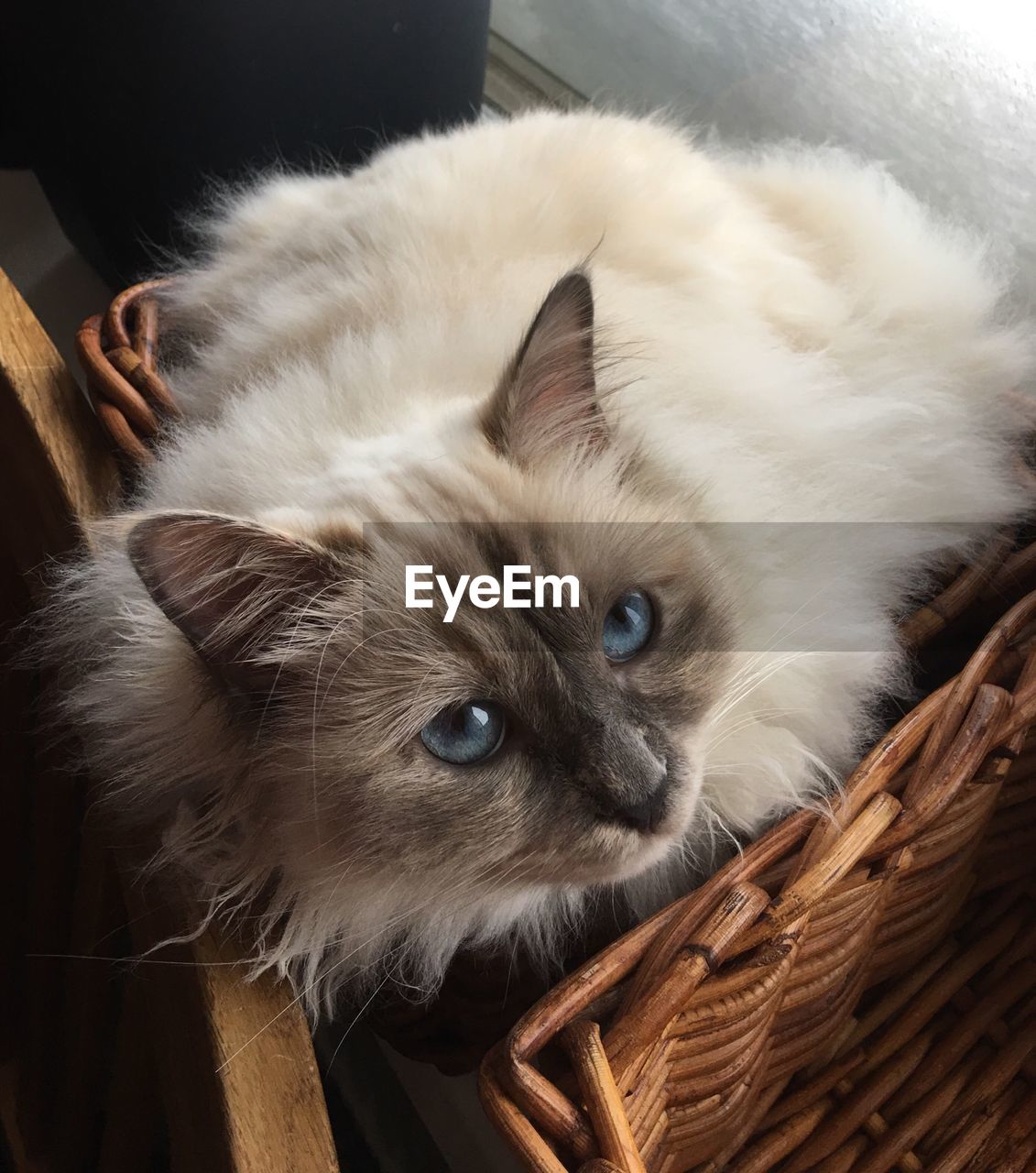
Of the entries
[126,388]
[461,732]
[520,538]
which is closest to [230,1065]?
[461,732]

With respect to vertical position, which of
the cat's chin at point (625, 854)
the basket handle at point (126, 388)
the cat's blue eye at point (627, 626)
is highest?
the cat's blue eye at point (627, 626)

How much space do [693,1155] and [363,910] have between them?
0.42 meters

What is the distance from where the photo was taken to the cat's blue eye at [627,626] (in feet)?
2.80

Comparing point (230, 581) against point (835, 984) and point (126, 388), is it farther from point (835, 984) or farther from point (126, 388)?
point (835, 984)

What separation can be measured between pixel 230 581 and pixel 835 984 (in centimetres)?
69

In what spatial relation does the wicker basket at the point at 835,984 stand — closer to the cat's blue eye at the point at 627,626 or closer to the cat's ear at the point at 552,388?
the cat's blue eye at the point at 627,626

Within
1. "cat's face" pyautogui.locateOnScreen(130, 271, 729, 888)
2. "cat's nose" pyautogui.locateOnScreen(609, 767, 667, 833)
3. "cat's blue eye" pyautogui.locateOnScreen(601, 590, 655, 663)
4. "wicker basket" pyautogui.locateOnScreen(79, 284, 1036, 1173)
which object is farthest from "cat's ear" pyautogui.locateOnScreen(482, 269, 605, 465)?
"wicker basket" pyautogui.locateOnScreen(79, 284, 1036, 1173)

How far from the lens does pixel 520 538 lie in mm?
815

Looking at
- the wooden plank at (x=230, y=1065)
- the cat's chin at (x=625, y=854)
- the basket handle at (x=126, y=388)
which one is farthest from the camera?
the basket handle at (x=126, y=388)

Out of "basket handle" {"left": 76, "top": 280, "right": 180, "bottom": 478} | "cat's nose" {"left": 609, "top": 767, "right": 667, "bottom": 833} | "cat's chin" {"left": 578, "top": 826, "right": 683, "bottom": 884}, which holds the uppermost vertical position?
"cat's nose" {"left": 609, "top": 767, "right": 667, "bottom": 833}

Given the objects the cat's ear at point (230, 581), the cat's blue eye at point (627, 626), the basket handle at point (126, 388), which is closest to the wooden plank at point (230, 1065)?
the cat's ear at point (230, 581)

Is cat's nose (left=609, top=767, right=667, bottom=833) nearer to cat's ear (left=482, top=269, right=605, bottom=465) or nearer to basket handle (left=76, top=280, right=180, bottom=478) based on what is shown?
cat's ear (left=482, top=269, right=605, bottom=465)

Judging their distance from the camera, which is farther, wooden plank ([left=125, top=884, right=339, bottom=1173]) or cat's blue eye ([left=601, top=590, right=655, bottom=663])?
cat's blue eye ([left=601, top=590, right=655, bottom=663])

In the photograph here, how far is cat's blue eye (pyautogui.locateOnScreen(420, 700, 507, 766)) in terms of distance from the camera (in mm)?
795
